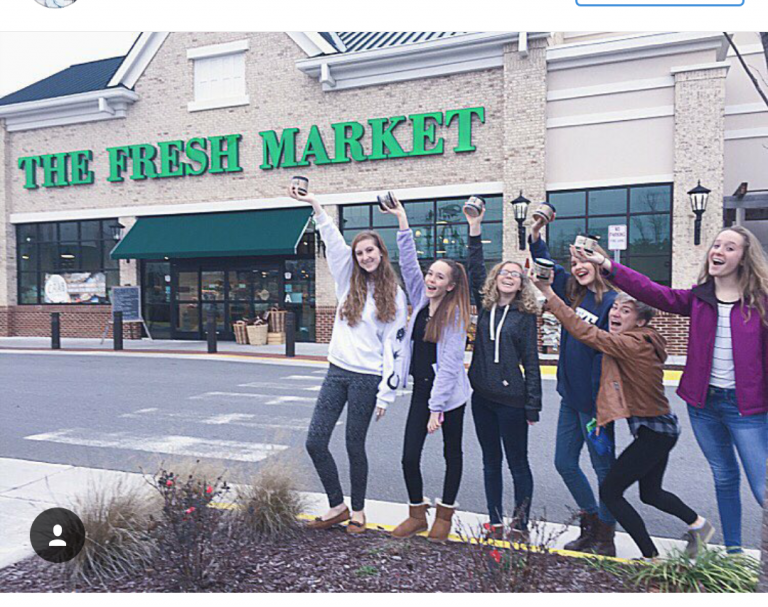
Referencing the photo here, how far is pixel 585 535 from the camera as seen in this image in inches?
129

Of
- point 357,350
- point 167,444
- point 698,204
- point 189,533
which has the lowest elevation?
point 167,444

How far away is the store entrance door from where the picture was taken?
651 cm

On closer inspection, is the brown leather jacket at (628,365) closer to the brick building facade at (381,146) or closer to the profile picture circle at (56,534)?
the brick building facade at (381,146)

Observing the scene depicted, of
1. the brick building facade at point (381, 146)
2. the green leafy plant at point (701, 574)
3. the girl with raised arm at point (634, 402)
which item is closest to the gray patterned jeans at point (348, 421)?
the girl with raised arm at point (634, 402)

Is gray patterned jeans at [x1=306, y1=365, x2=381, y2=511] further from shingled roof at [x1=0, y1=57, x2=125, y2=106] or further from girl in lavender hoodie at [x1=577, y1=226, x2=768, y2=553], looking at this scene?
shingled roof at [x1=0, y1=57, x2=125, y2=106]

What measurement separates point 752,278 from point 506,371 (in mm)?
1254

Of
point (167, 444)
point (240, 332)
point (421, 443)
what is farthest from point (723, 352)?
point (240, 332)

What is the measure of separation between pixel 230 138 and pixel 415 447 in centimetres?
294

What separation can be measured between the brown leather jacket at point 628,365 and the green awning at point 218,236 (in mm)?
3495

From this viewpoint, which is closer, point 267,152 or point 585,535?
point 585,535

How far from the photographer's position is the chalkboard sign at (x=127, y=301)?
5.31 meters

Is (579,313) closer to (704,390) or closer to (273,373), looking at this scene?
(704,390)

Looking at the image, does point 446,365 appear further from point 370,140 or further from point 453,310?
point 370,140

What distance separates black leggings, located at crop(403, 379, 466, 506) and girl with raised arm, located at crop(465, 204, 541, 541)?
0.15 metres
